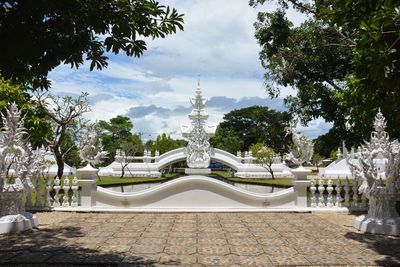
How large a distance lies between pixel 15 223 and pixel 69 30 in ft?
21.5

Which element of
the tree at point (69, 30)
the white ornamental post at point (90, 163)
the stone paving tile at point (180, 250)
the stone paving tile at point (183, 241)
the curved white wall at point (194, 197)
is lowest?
the stone paving tile at point (180, 250)

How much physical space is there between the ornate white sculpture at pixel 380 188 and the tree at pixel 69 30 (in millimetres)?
6878

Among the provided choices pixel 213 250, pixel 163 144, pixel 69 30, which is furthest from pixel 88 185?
pixel 163 144

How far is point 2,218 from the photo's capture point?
9164mm

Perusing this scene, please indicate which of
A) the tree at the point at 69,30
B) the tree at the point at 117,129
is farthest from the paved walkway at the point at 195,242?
the tree at the point at 117,129

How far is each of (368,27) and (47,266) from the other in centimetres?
585

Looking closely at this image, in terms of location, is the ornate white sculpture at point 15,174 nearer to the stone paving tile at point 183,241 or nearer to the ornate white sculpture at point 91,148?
the ornate white sculpture at point 91,148

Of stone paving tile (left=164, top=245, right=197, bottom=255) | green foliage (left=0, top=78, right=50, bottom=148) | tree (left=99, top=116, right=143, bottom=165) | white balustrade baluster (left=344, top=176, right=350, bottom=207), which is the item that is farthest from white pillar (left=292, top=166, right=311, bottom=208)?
tree (left=99, top=116, right=143, bottom=165)

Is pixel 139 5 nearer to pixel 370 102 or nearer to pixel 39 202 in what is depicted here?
pixel 370 102

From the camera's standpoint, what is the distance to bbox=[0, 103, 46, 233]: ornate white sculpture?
30.4 feet

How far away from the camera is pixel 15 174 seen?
9.87 meters

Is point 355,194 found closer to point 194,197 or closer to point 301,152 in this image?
point 301,152

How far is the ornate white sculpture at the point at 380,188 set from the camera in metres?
9.10

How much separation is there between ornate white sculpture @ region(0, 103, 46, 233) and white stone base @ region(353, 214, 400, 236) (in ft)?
25.7
